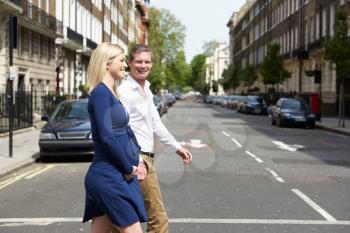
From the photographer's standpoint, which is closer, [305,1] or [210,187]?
[210,187]

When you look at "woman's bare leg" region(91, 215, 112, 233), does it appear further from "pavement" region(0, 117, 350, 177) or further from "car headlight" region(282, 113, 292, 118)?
"car headlight" region(282, 113, 292, 118)

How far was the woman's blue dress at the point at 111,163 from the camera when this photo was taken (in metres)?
3.94

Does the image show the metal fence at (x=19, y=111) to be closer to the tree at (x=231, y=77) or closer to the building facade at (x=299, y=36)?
the building facade at (x=299, y=36)

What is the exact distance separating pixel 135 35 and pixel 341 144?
7610 cm

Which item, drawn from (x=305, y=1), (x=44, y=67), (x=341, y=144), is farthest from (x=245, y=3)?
(x=341, y=144)

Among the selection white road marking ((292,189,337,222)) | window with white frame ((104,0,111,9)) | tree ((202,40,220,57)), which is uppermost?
tree ((202,40,220,57))

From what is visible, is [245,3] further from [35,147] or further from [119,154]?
[119,154]

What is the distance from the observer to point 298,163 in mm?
14320

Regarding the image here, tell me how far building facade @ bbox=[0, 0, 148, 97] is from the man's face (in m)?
18.8

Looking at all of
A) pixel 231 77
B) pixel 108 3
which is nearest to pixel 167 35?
pixel 231 77

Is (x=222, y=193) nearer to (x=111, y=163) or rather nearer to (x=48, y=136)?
(x=111, y=163)

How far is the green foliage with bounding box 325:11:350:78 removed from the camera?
29062mm

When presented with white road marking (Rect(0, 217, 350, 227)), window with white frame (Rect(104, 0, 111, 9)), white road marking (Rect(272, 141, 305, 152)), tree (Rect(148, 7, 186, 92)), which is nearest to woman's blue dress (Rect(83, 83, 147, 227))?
white road marking (Rect(0, 217, 350, 227))

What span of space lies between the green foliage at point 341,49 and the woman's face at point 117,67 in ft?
85.5
